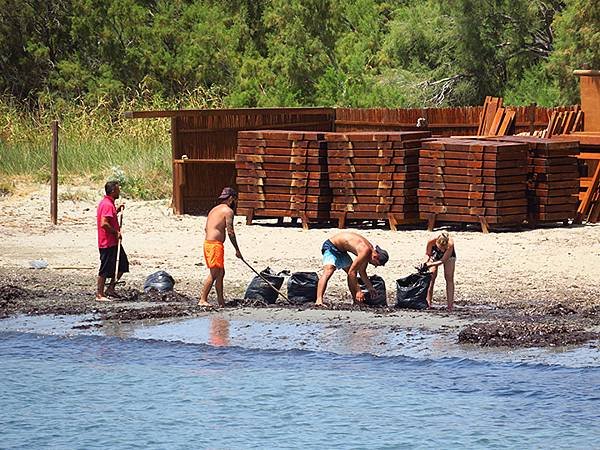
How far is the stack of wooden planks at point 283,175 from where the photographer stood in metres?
24.3

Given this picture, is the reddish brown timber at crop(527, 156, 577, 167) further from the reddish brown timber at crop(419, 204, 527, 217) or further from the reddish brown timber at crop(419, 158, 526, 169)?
the reddish brown timber at crop(419, 204, 527, 217)

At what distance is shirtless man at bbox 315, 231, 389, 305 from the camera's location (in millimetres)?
15867

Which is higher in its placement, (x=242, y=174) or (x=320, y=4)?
(x=320, y=4)

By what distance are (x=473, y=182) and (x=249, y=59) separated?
2056 centimetres

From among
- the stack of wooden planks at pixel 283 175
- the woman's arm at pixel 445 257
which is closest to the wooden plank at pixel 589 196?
the stack of wooden planks at pixel 283 175

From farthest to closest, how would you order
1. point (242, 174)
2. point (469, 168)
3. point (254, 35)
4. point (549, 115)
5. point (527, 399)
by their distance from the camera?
point (254, 35), point (549, 115), point (242, 174), point (469, 168), point (527, 399)

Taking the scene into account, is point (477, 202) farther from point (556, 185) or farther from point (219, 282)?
point (219, 282)

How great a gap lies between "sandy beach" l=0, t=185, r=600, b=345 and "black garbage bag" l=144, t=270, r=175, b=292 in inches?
8.0

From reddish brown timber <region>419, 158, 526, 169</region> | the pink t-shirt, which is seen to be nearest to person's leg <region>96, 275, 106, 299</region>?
the pink t-shirt

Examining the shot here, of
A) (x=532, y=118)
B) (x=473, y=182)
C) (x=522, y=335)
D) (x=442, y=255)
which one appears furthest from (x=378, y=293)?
(x=532, y=118)

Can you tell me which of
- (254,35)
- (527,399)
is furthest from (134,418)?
(254,35)

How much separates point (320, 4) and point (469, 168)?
19.5 m

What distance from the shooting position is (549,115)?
27.1 m

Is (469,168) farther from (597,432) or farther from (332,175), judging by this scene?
(597,432)
